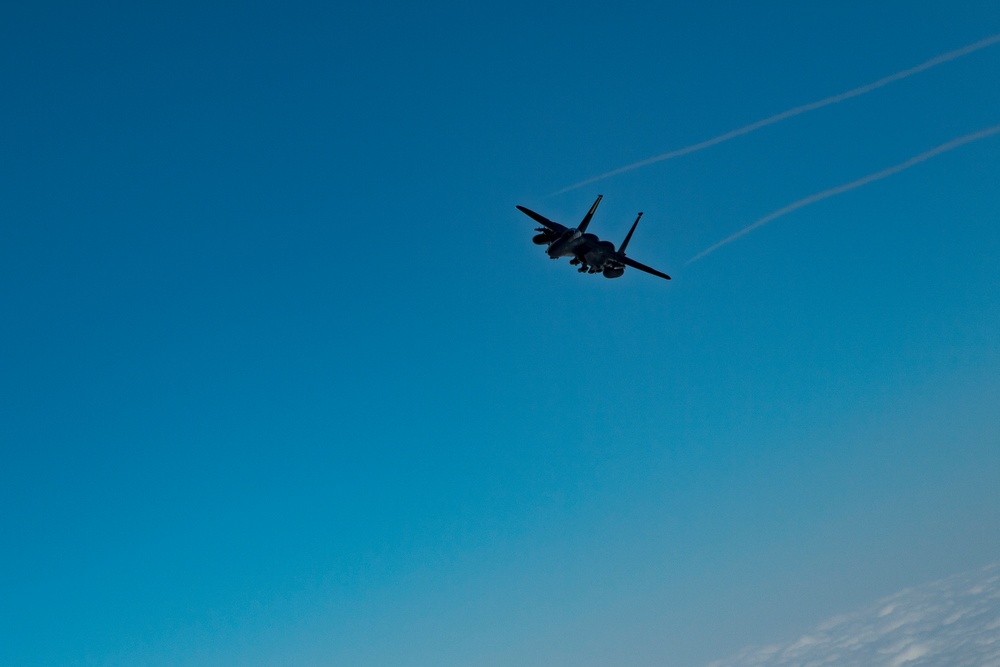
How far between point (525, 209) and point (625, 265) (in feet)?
40.7

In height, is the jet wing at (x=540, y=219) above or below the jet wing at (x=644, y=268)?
above

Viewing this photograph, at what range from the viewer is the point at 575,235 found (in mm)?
63125

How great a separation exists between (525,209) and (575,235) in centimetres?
798

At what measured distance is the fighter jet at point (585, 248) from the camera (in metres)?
63.3

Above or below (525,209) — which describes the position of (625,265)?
below

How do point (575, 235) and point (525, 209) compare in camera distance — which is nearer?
point (575, 235)

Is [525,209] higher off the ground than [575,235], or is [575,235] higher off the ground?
[525,209]

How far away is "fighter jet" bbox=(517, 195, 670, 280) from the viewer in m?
63.3

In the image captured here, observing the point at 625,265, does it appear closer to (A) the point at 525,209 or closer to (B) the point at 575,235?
(B) the point at 575,235

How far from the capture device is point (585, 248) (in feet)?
208

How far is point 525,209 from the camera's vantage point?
68375 millimetres

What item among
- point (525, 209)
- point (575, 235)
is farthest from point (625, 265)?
point (525, 209)

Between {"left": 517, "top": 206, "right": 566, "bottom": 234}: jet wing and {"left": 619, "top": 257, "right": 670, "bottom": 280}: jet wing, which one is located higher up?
{"left": 517, "top": 206, "right": 566, "bottom": 234}: jet wing
